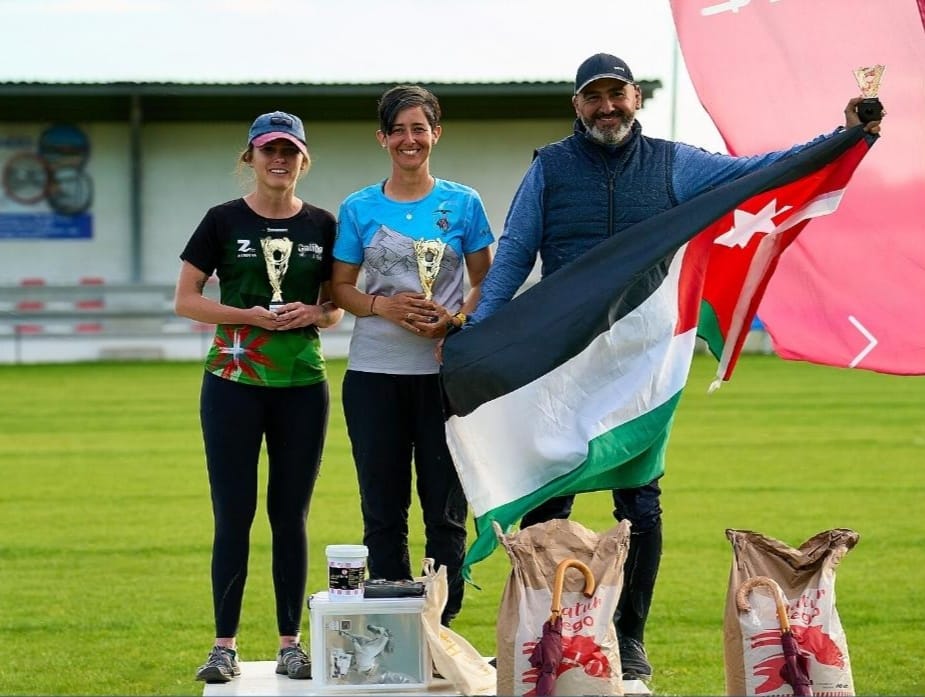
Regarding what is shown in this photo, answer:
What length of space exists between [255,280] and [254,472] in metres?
0.62

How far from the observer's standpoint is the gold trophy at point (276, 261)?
16.7 ft

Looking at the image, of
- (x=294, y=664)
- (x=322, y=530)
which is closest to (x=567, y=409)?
(x=294, y=664)

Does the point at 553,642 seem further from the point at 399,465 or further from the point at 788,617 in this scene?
the point at 399,465

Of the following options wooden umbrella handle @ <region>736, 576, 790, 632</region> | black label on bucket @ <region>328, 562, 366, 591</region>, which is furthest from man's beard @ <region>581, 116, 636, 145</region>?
black label on bucket @ <region>328, 562, 366, 591</region>

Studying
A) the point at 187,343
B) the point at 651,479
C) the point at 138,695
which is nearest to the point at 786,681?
the point at 651,479

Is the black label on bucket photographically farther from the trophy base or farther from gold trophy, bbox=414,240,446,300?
the trophy base

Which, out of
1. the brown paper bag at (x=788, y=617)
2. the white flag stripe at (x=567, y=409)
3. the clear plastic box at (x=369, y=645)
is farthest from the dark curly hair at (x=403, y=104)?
the brown paper bag at (x=788, y=617)

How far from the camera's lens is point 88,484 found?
11336 mm

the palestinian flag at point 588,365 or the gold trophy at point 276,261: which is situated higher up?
the gold trophy at point 276,261

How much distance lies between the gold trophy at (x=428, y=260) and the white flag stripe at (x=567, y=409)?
0.44 meters

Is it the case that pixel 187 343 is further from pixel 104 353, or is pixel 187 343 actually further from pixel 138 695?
pixel 138 695

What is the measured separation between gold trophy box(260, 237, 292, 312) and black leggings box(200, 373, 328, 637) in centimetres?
28

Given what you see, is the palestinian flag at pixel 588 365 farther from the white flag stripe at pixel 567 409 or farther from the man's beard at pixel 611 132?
the man's beard at pixel 611 132

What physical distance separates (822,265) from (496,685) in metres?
1.97
